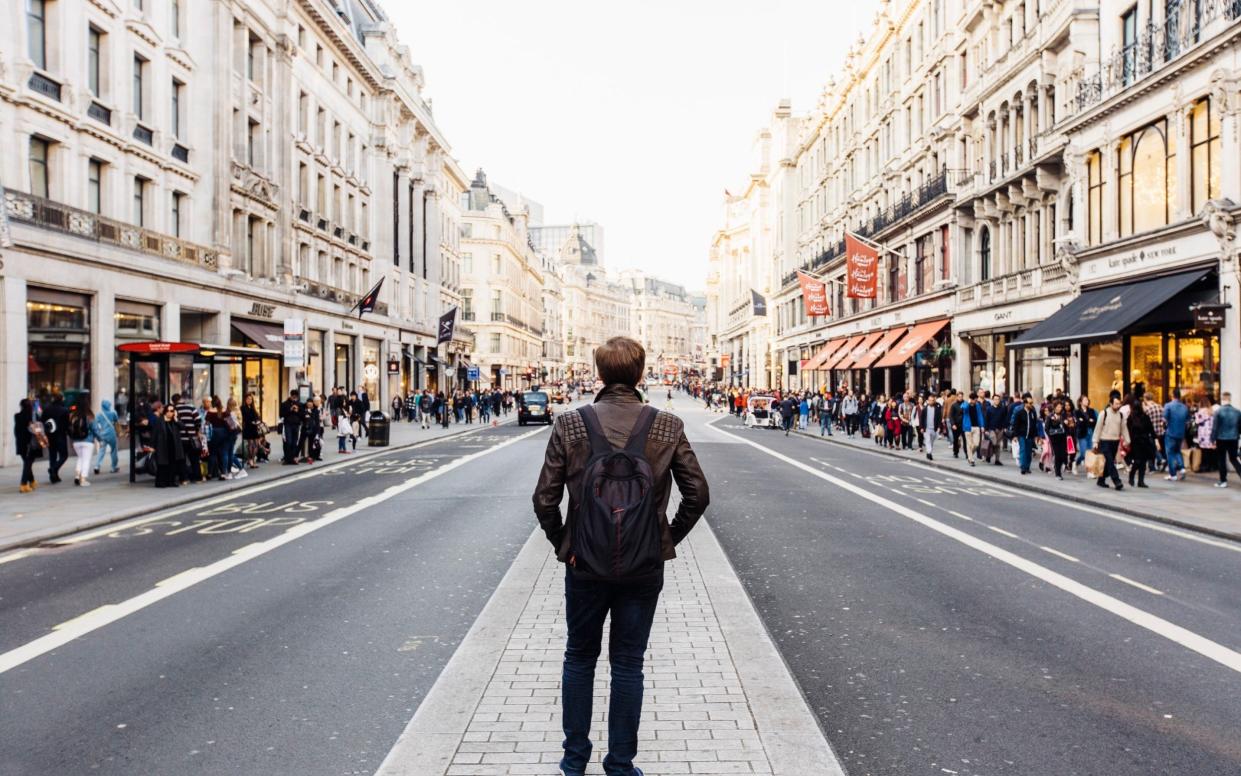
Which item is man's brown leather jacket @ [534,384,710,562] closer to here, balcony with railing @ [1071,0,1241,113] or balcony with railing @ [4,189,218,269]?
balcony with railing @ [4,189,218,269]

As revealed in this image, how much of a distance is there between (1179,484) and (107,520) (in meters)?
19.6

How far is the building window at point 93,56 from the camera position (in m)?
25.3

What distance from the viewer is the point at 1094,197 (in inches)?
1045

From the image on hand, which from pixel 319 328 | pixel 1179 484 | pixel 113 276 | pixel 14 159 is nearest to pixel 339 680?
pixel 1179 484

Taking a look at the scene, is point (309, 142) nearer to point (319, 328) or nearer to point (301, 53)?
point (301, 53)

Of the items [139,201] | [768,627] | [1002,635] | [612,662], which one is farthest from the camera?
[139,201]

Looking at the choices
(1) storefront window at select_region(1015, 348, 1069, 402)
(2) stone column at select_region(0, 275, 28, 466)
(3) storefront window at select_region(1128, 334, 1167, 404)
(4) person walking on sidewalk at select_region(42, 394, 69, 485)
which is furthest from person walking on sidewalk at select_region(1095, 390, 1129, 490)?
(2) stone column at select_region(0, 275, 28, 466)

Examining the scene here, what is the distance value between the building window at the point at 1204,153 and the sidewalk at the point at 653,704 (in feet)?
64.3

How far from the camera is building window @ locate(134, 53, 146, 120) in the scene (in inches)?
1100

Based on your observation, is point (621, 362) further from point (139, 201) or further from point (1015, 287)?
point (1015, 287)

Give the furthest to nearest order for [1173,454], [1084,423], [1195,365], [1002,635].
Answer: [1195,365] → [1084,423] → [1173,454] → [1002,635]

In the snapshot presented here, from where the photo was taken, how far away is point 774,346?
8238cm

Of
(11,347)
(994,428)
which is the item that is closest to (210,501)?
(11,347)

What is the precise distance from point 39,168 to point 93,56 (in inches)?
175
